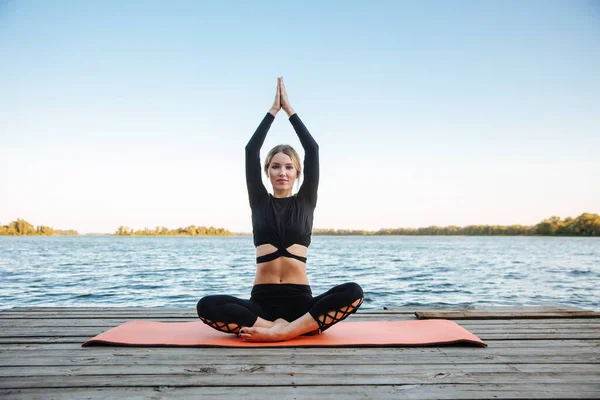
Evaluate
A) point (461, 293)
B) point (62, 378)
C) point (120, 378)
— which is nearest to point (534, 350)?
point (120, 378)

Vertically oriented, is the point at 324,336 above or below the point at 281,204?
below

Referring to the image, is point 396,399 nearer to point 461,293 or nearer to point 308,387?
point 308,387

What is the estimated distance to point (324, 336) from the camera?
3334 mm

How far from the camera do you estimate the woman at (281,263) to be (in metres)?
3.21

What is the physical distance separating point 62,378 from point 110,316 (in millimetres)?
2037

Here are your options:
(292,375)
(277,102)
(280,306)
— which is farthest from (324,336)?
(277,102)

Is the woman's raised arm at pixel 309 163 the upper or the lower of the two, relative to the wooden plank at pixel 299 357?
upper

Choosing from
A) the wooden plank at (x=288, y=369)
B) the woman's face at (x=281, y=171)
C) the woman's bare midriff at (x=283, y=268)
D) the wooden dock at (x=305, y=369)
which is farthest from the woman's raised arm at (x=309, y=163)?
the wooden plank at (x=288, y=369)

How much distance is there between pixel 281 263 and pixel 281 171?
0.81m

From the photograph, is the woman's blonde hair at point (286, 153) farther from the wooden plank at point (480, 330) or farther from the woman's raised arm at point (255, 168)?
the wooden plank at point (480, 330)

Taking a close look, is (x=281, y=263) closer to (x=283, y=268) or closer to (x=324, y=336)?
(x=283, y=268)

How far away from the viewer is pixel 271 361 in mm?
2668

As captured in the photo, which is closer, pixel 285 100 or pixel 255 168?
pixel 255 168

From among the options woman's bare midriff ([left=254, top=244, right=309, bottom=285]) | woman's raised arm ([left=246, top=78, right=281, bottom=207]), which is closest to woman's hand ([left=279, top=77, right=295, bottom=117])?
woman's raised arm ([left=246, top=78, right=281, bottom=207])
